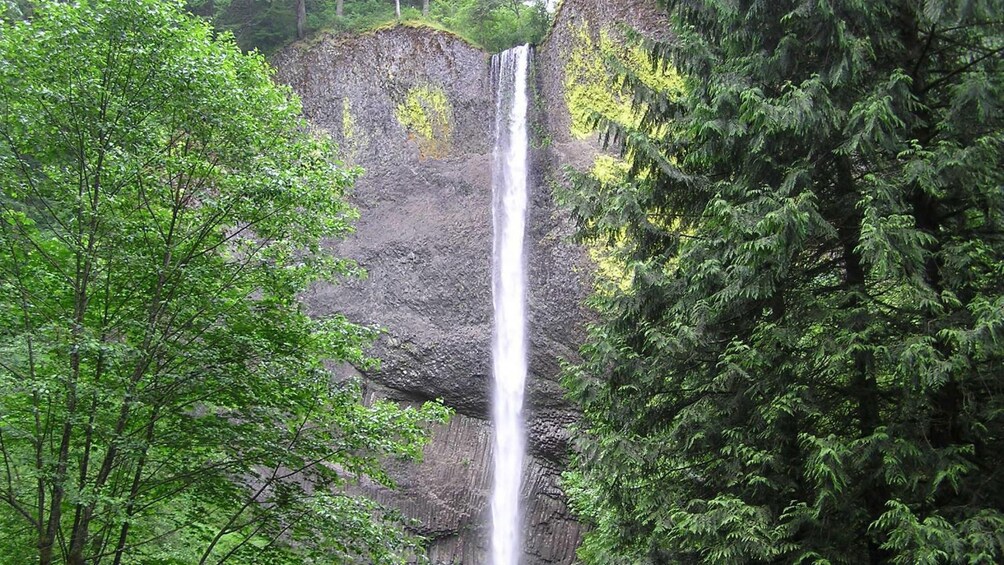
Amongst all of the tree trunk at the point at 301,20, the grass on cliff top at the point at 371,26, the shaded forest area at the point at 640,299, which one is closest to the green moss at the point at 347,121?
the grass on cliff top at the point at 371,26

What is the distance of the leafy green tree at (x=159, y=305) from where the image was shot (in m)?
6.82

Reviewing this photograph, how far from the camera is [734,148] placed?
296 inches

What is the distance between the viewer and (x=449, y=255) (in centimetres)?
1934

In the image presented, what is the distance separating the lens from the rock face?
1794 cm

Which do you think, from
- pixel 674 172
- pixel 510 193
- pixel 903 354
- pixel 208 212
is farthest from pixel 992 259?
pixel 510 193

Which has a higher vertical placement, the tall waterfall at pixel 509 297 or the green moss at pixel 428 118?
the green moss at pixel 428 118

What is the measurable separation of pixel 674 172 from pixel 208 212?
4.36m

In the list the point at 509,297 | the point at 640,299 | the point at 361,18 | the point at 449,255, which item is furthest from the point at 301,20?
the point at 640,299

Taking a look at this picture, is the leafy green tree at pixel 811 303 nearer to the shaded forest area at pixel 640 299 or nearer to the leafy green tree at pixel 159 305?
the shaded forest area at pixel 640 299

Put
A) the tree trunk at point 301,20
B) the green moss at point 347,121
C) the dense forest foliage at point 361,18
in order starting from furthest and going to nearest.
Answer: the tree trunk at point 301,20 → the dense forest foliage at point 361,18 → the green moss at point 347,121

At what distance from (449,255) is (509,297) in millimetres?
1824

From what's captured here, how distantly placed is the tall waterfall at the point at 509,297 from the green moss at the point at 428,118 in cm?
136

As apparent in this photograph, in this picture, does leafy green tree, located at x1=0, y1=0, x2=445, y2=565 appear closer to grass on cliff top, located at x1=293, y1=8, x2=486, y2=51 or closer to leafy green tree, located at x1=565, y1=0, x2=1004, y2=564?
leafy green tree, located at x1=565, y1=0, x2=1004, y2=564

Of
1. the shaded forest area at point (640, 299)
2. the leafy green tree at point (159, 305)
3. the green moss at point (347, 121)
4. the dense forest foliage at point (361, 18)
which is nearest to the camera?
the shaded forest area at point (640, 299)
